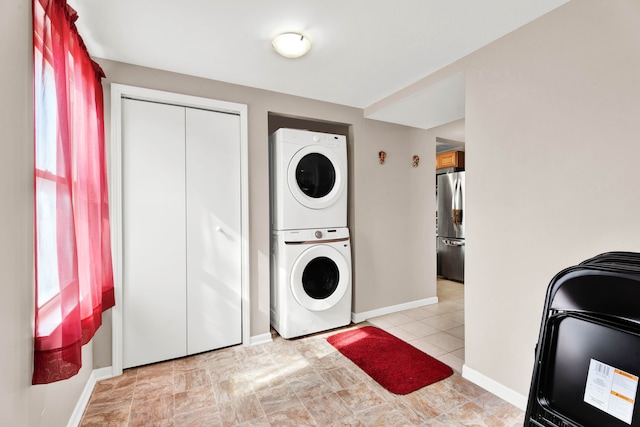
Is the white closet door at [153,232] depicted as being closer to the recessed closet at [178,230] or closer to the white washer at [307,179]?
the recessed closet at [178,230]

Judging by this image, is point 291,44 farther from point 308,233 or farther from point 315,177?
point 308,233

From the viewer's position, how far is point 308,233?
9.47ft

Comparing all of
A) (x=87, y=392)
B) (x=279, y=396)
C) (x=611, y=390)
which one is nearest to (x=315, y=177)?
(x=279, y=396)

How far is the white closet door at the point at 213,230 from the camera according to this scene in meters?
2.50

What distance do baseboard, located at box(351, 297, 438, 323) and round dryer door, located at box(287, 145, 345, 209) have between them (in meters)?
1.26

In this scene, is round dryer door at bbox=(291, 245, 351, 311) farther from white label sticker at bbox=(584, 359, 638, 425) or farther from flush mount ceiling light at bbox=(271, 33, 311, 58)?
white label sticker at bbox=(584, 359, 638, 425)

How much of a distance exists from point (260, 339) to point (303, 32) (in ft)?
8.03

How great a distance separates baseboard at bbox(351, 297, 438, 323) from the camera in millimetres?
3248

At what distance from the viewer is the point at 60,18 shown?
1.36 m

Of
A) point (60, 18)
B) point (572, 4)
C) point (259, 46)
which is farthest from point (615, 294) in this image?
point (60, 18)

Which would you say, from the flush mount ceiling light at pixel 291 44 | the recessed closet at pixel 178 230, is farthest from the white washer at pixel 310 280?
the flush mount ceiling light at pixel 291 44

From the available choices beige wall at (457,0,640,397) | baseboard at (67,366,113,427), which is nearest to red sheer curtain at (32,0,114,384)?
baseboard at (67,366,113,427)

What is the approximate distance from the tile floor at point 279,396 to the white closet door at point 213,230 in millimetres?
237

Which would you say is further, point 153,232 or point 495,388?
point 153,232
